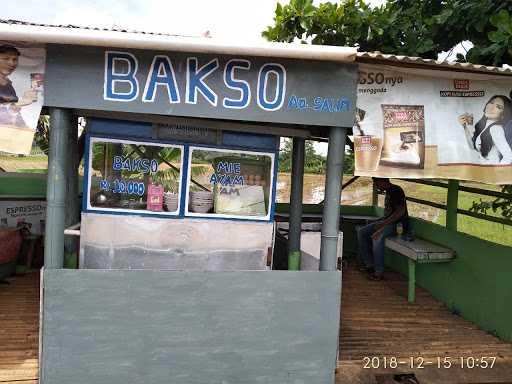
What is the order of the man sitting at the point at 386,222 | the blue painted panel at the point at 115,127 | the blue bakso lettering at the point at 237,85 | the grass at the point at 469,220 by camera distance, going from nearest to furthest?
1. the blue bakso lettering at the point at 237,85
2. the blue painted panel at the point at 115,127
3. the grass at the point at 469,220
4. the man sitting at the point at 386,222

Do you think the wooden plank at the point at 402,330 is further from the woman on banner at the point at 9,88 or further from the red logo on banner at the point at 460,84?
the woman on banner at the point at 9,88

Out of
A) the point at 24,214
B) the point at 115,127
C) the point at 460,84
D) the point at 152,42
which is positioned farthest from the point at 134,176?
the point at 24,214

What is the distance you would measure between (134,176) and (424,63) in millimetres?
2796

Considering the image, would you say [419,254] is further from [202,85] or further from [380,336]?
[202,85]

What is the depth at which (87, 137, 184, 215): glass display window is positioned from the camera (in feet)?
14.5

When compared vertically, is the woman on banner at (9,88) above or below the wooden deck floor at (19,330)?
above

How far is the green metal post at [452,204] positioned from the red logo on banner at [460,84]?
9.12 feet

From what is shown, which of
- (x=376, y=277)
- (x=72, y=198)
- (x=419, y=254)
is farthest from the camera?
(x=376, y=277)

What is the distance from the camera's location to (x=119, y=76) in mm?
3939

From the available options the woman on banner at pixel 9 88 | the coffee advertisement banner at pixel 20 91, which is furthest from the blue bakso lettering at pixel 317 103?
the woman on banner at pixel 9 88

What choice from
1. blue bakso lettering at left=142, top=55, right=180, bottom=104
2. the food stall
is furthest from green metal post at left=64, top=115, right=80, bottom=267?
blue bakso lettering at left=142, top=55, right=180, bottom=104

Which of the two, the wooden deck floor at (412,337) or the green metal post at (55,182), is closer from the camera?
the green metal post at (55,182)
